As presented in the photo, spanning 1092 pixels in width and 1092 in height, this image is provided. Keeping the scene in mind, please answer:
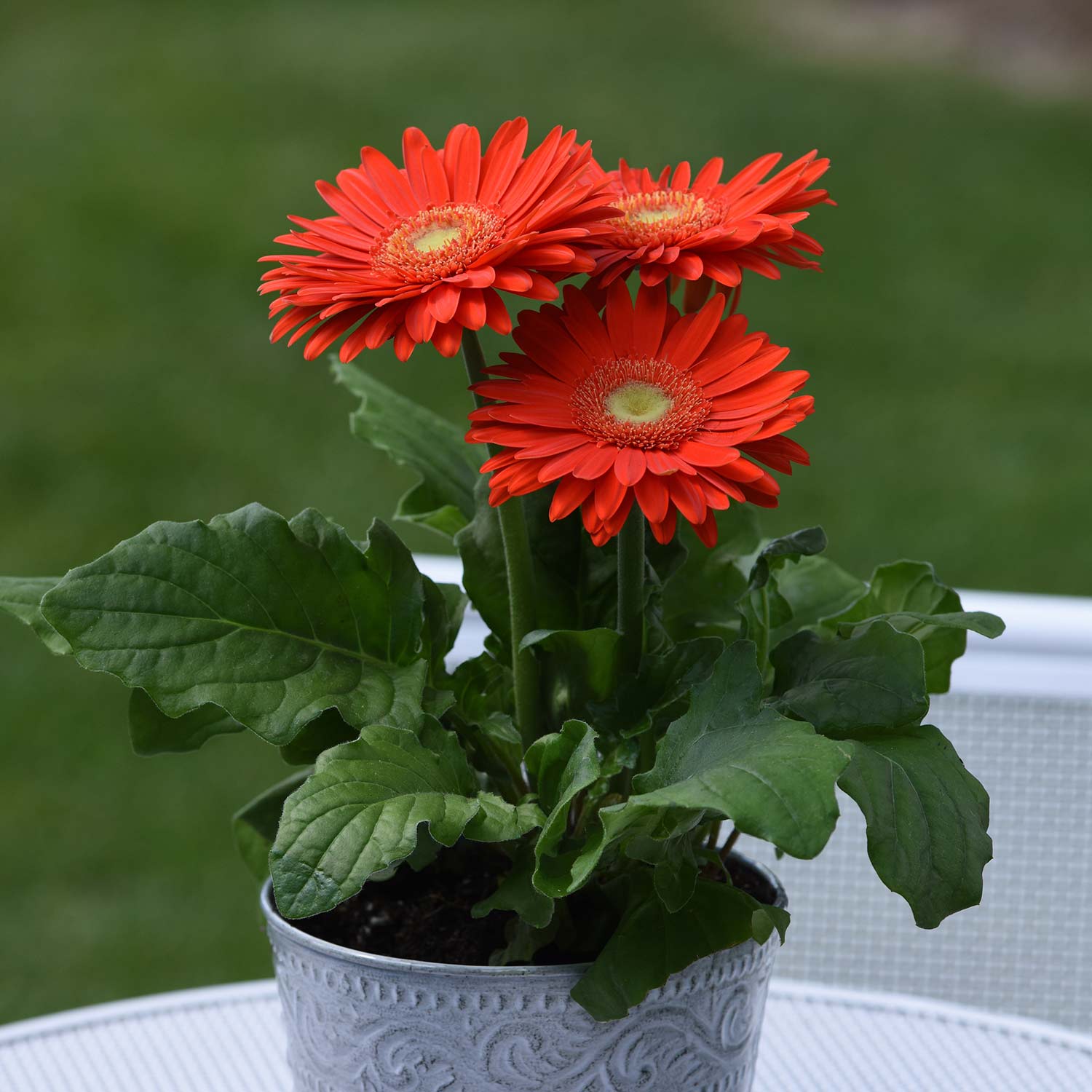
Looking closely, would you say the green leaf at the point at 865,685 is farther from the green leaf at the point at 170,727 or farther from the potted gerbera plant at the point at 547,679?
the green leaf at the point at 170,727

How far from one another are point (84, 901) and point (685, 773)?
1.37 m

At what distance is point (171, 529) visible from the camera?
21.0 inches

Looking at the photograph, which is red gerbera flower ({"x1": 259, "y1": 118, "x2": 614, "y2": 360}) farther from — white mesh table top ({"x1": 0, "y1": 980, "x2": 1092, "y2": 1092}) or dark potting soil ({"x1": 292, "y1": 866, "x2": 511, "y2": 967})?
white mesh table top ({"x1": 0, "y1": 980, "x2": 1092, "y2": 1092})

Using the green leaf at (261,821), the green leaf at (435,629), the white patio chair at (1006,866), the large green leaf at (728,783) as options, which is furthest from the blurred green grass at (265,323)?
the large green leaf at (728,783)

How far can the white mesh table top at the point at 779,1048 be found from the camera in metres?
0.70

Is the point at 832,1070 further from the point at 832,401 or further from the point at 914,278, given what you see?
the point at 914,278

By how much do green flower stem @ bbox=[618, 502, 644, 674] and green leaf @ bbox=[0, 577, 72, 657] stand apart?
20cm

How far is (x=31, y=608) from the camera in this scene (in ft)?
1.85

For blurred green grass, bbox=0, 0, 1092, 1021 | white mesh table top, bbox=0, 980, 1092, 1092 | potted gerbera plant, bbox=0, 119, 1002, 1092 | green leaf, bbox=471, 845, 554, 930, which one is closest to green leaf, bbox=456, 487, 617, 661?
potted gerbera plant, bbox=0, 119, 1002, 1092

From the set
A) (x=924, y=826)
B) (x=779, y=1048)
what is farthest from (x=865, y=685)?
(x=779, y=1048)

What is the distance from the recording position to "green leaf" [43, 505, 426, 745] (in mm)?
517

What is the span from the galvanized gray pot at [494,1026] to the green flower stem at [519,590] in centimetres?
10

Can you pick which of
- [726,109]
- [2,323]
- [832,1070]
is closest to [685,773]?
[832,1070]

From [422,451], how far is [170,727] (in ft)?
0.51
